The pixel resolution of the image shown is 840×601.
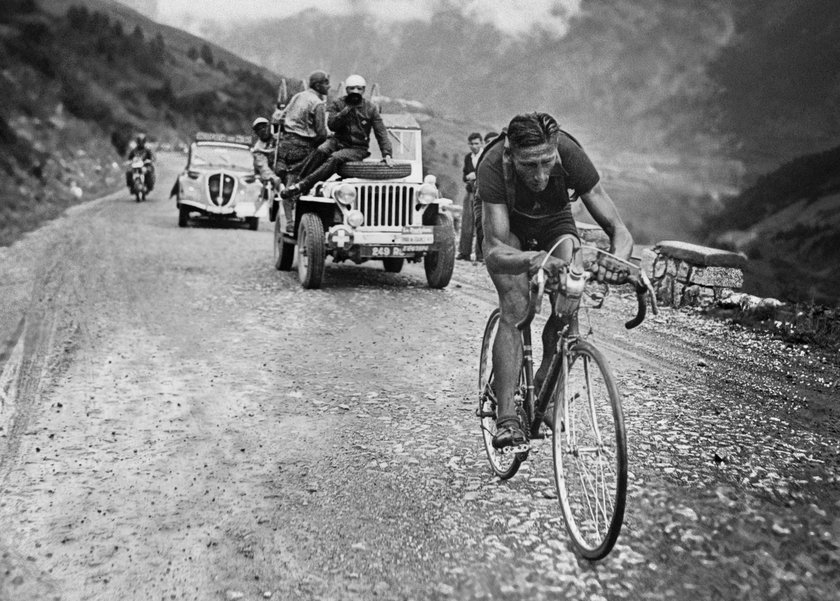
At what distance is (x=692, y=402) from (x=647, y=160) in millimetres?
11643

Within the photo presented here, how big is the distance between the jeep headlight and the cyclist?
619cm

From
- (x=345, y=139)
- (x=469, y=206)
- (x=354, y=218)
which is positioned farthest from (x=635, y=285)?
(x=469, y=206)

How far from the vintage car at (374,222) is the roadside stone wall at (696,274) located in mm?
2683

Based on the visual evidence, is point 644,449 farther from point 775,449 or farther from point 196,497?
point 196,497

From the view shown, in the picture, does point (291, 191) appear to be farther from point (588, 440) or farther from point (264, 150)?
point (588, 440)

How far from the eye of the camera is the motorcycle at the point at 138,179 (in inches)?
913

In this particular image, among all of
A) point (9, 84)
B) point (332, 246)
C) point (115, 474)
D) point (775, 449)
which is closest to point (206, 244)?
point (332, 246)

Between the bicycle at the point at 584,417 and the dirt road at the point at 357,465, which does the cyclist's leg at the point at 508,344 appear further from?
the dirt road at the point at 357,465

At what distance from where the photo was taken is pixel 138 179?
76.1ft

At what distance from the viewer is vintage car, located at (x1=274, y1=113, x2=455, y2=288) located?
10.0 m

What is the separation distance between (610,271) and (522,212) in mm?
852

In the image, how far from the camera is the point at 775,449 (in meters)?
4.77

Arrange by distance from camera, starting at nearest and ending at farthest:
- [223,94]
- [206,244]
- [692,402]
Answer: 1. [692,402]
2. [206,244]
3. [223,94]

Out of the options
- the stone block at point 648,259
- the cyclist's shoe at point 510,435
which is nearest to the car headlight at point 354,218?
the stone block at point 648,259
